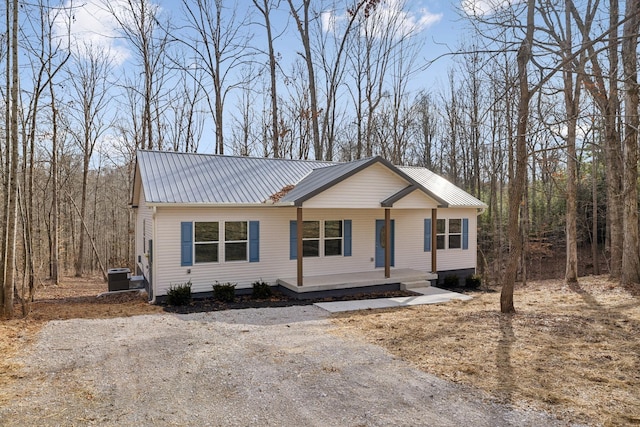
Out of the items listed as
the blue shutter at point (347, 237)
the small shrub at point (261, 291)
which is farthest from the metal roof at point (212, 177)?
the small shrub at point (261, 291)

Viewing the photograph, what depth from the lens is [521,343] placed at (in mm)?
6629

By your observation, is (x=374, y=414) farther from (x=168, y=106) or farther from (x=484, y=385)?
(x=168, y=106)

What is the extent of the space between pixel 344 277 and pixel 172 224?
513 cm

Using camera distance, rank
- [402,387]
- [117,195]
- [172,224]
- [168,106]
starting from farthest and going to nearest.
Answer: [117,195]
[168,106]
[172,224]
[402,387]

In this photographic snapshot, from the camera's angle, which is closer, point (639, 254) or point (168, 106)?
point (639, 254)

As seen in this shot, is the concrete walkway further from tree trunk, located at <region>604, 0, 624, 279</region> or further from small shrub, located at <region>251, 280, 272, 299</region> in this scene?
tree trunk, located at <region>604, 0, 624, 279</region>

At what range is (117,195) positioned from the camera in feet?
92.2

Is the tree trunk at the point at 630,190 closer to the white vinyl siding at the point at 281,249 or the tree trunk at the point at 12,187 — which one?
the white vinyl siding at the point at 281,249

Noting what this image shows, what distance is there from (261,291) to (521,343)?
21.6ft

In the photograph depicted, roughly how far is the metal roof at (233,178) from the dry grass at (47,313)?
107 inches

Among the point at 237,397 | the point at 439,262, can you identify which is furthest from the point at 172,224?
the point at 439,262

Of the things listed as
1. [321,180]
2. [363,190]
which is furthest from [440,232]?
[321,180]

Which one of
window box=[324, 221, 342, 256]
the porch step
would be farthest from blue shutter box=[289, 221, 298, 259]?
the porch step

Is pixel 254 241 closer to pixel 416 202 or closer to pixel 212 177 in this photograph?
pixel 212 177
